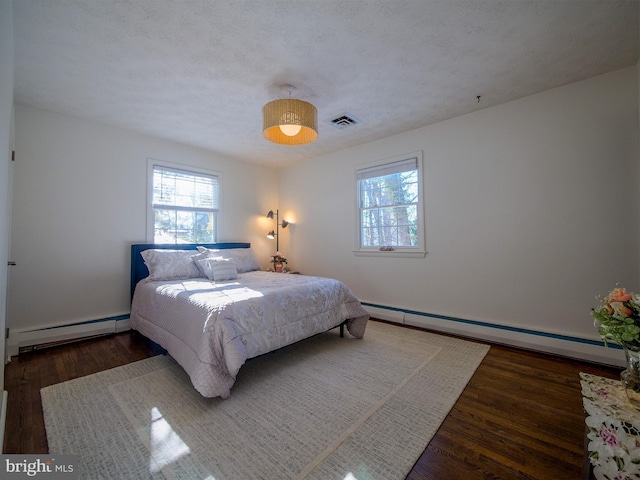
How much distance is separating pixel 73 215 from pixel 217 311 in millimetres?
2499

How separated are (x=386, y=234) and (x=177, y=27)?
3.10 meters

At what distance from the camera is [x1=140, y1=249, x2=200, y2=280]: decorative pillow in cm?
318

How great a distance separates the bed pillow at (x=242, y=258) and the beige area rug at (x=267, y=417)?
5.03 feet

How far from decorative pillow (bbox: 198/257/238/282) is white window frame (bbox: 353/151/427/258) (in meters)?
1.84

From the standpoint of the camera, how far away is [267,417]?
1717 millimetres

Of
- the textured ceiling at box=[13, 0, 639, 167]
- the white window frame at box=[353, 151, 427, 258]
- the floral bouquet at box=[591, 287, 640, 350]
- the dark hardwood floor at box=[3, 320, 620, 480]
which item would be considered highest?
the textured ceiling at box=[13, 0, 639, 167]

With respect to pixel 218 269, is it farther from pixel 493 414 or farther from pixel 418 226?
pixel 493 414

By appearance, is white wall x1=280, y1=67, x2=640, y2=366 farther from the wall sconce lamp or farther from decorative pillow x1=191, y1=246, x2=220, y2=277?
decorative pillow x1=191, y1=246, x2=220, y2=277

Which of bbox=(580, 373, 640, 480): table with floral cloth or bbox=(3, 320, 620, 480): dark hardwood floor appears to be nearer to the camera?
bbox=(580, 373, 640, 480): table with floral cloth

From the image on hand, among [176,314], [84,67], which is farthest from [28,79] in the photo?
[176,314]

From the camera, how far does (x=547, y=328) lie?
105 inches

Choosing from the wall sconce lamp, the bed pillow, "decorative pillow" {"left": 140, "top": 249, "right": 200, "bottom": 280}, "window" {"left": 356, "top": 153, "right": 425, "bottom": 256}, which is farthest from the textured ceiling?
the wall sconce lamp

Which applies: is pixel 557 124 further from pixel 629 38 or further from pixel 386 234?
pixel 386 234

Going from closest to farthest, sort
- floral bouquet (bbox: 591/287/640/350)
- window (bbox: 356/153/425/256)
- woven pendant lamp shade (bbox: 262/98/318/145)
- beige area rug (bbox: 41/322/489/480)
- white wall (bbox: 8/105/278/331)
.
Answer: floral bouquet (bbox: 591/287/640/350), beige area rug (bbox: 41/322/489/480), woven pendant lamp shade (bbox: 262/98/318/145), white wall (bbox: 8/105/278/331), window (bbox: 356/153/425/256)
